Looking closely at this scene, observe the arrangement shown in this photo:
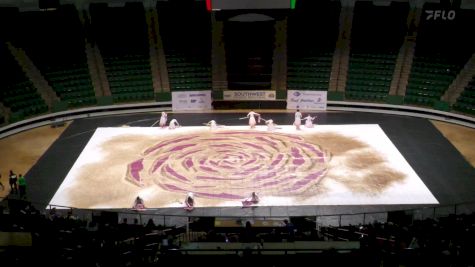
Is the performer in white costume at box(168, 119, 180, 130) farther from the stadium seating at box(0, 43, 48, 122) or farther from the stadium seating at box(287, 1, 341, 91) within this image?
the stadium seating at box(287, 1, 341, 91)

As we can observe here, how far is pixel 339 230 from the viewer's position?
18375 millimetres

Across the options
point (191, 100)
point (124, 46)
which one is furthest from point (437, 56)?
point (124, 46)

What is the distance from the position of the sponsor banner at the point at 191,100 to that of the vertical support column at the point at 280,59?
16.9ft

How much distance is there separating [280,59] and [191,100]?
798cm

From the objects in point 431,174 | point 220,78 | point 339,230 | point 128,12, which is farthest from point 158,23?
point 339,230

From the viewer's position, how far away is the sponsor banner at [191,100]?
3778cm

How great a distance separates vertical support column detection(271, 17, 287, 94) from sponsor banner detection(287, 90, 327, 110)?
5.91 ft

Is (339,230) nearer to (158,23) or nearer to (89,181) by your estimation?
(89,181)

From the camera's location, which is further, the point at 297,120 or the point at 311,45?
the point at 311,45

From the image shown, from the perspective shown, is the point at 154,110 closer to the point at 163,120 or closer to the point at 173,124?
the point at 163,120

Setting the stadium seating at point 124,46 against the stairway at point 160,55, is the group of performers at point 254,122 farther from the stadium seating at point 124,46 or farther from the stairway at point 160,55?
the stairway at point 160,55

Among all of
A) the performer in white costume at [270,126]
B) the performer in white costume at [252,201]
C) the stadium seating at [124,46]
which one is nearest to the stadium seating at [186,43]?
the stadium seating at [124,46]

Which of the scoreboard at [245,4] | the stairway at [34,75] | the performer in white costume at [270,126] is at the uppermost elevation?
the scoreboard at [245,4]

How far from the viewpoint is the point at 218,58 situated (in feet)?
136
